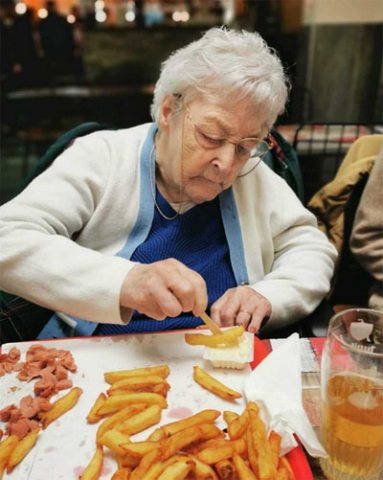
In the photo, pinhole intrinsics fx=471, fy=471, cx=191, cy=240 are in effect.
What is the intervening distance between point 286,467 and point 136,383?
1.21ft

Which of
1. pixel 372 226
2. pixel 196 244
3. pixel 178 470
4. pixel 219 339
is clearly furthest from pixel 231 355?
pixel 372 226

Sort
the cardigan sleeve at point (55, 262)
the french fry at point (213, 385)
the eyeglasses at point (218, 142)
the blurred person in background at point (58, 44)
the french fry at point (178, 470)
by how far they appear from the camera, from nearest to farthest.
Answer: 1. the french fry at point (178, 470)
2. the french fry at point (213, 385)
3. the cardigan sleeve at point (55, 262)
4. the eyeglasses at point (218, 142)
5. the blurred person in background at point (58, 44)

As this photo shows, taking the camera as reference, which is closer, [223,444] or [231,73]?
[223,444]

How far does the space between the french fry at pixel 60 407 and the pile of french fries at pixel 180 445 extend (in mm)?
57

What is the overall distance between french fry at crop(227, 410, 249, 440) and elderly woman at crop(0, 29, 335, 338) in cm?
32

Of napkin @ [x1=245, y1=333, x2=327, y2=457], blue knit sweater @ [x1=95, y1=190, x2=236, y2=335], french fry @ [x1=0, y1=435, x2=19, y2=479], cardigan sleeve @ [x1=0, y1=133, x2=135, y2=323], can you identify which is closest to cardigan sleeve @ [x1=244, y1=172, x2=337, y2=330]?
blue knit sweater @ [x1=95, y1=190, x2=236, y2=335]

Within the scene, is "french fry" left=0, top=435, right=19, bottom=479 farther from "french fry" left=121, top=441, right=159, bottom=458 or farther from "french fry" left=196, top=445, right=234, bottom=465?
"french fry" left=196, top=445, right=234, bottom=465

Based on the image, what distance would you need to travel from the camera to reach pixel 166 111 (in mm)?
1598

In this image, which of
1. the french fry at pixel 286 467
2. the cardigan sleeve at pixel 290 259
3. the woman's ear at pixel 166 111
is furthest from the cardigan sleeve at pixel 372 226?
the french fry at pixel 286 467

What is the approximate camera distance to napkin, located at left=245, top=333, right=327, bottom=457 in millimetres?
916

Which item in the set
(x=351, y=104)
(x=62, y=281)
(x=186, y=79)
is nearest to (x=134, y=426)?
(x=62, y=281)

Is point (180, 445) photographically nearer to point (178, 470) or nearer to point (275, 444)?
point (178, 470)

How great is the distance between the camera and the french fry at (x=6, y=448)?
88cm

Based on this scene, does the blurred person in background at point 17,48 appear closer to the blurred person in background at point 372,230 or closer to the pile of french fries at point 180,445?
the blurred person in background at point 372,230
